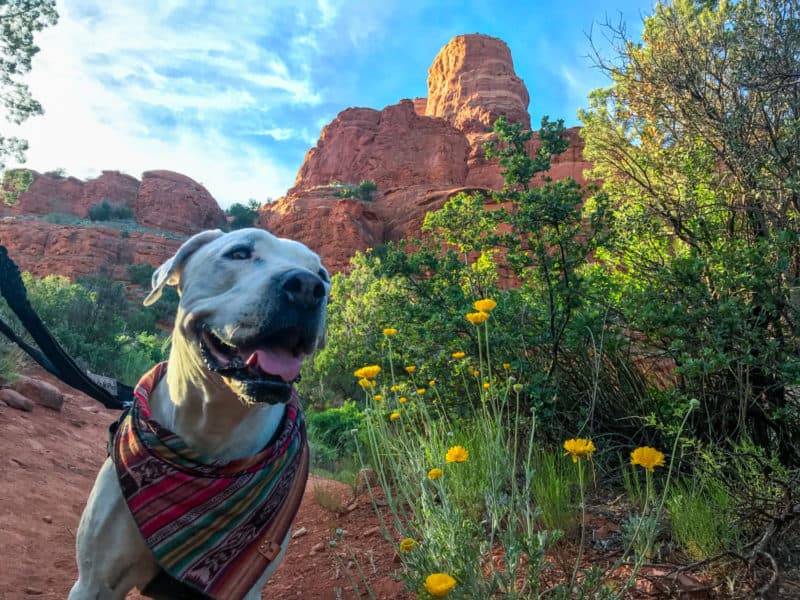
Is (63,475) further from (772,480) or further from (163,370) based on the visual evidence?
(772,480)

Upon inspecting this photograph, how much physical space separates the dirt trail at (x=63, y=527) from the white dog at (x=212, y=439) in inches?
19.4

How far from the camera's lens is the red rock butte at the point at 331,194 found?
36.3m

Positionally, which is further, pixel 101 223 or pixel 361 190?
pixel 361 190

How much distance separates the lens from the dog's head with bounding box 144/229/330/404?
1570 mm

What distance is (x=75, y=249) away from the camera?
116 ft

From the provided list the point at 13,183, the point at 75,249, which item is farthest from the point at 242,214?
the point at 13,183

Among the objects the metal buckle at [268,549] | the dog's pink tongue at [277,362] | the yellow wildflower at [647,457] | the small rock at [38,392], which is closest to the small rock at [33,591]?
the metal buckle at [268,549]

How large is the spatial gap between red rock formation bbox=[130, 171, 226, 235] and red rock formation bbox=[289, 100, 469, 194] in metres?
8.81

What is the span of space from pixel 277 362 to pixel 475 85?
264ft

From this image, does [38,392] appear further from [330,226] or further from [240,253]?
[330,226]

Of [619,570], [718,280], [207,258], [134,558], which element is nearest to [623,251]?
[718,280]

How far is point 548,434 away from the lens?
12.3 feet

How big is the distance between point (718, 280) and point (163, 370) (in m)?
3.30

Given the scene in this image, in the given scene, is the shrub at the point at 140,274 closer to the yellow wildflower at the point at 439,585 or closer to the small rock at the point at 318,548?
the small rock at the point at 318,548
